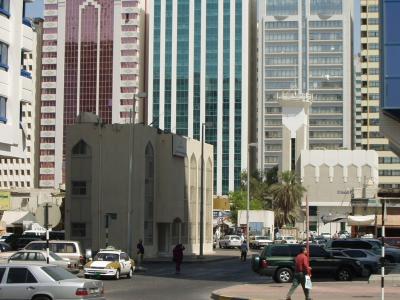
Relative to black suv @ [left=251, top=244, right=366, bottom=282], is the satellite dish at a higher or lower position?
higher

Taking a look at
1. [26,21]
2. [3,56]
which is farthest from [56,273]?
[26,21]

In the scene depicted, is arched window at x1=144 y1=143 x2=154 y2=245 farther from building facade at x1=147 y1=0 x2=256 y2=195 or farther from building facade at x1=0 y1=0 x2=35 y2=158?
building facade at x1=147 y1=0 x2=256 y2=195

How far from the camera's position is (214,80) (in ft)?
597

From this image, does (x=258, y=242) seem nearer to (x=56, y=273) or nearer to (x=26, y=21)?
(x=26, y=21)

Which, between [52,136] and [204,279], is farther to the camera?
[52,136]

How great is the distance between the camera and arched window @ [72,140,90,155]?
59625mm

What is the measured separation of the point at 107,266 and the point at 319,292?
1198 cm

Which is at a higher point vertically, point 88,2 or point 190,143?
point 88,2

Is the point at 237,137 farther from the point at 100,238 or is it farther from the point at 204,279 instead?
the point at 204,279

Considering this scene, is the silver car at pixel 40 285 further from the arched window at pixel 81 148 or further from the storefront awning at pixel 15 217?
the storefront awning at pixel 15 217

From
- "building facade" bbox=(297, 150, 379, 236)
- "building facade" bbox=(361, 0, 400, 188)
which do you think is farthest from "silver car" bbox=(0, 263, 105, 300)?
"building facade" bbox=(361, 0, 400, 188)

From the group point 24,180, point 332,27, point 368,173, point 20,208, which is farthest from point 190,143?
point 24,180

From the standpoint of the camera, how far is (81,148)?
2349 inches

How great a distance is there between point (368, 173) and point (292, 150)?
63.6 ft
